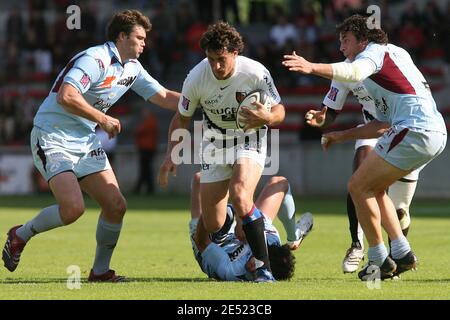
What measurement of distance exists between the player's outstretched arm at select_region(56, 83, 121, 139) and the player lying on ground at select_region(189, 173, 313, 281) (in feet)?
4.54

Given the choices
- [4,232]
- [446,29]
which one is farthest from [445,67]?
[4,232]

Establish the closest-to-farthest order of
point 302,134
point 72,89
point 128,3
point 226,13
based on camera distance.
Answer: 1. point 72,89
2. point 302,134
3. point 226,13
4. point 128,3

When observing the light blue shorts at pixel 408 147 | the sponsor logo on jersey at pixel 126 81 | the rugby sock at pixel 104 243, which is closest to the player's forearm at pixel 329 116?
the light blue shorts at pixel 408 147

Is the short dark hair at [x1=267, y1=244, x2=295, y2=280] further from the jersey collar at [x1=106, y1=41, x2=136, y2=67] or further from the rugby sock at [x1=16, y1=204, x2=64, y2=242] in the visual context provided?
the jersey collar at [x1=106, y1=41, x2=136, y2=67]

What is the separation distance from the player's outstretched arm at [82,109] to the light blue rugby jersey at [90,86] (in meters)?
0.21

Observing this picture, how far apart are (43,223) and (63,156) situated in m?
0.67

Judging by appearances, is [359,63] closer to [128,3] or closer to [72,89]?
[72,89]

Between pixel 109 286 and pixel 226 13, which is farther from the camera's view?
pixel 226 13

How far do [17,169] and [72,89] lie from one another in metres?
18.4

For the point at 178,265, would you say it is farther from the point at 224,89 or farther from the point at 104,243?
the point at 224,89

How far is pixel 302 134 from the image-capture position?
2734 centimetres

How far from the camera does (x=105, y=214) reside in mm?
10352

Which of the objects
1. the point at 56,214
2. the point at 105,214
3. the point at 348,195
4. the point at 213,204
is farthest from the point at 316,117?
the point at 56,214

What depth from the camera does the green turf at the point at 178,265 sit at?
8.88 m
